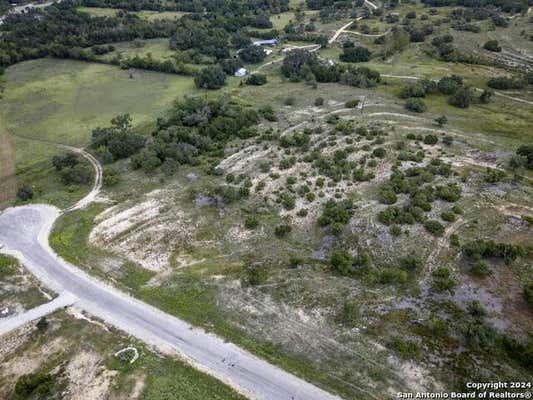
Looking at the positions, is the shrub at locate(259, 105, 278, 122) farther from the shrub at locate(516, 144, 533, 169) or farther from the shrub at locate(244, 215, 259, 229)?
the shrub at locate(516, 144, 533, 169)

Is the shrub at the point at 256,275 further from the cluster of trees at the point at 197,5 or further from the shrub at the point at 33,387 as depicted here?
the cluster of trees at the point at 197,5

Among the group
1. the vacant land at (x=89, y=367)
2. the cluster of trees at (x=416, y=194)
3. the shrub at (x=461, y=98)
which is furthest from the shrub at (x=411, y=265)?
the shrub at (x=461, y=98)

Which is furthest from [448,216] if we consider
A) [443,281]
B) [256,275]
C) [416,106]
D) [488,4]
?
[488,4]

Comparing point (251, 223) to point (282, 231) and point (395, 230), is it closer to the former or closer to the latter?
point (282, 231)

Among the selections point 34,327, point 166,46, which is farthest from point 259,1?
point 34,327

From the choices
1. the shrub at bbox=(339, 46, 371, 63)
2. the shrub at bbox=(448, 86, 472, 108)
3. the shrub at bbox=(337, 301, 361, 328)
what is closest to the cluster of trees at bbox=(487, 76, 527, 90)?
the shrub at bbox=(448, 86, 472, 108)
